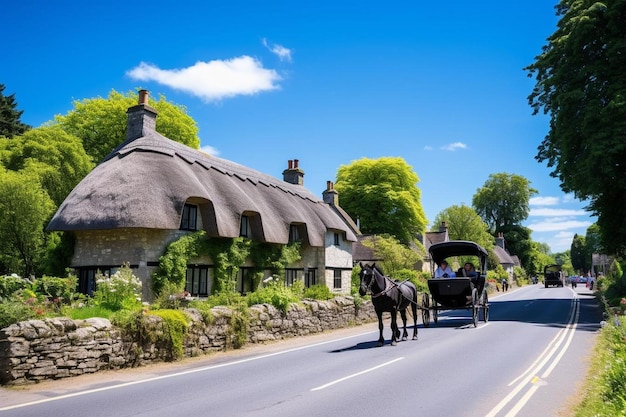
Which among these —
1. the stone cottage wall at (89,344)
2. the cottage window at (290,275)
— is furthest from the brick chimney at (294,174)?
the stone cottage wall at (89,344)

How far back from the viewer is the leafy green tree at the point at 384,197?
50656 mm

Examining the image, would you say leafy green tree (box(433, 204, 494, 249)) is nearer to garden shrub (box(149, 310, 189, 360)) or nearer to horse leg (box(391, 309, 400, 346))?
horse leg (box(391, 309, 400, 346))

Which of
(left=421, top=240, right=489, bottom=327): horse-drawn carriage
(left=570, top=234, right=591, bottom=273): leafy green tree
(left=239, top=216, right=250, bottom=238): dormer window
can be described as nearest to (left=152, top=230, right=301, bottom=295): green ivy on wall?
(left=239, top=216, right=250, bottom=238): dormer window

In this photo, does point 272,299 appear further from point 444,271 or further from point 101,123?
point 101,123

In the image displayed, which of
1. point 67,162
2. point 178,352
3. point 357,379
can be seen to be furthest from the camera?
point 67,162

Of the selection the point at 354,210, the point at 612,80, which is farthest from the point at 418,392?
the point at 354,210

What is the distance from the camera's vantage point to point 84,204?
1869cm

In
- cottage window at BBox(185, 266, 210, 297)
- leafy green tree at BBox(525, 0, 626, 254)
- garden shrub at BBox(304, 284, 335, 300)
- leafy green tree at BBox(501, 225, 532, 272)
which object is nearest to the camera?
garden shrub at BBox(304, 284, 335, 300)

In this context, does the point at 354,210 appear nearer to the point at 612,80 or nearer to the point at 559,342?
the point at 612,80

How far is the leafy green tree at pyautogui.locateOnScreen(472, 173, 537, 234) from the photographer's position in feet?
296

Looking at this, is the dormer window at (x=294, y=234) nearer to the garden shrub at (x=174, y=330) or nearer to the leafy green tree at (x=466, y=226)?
the garden shrub at (x=174, y=330)

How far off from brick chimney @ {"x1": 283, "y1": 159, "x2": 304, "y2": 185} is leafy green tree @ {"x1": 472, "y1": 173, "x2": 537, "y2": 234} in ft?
217

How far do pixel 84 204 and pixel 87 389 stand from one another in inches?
479

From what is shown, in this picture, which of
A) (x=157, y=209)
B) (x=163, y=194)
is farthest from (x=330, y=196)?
(x=157, y=209)
